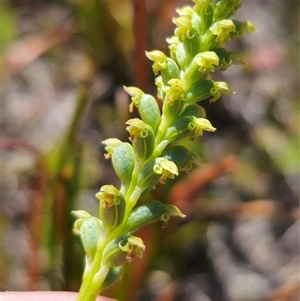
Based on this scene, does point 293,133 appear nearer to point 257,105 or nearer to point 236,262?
point 257,105

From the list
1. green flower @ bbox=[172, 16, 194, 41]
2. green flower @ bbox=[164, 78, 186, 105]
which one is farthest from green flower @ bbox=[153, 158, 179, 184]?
green flower @ bbox=[172, 16, 194, 41]

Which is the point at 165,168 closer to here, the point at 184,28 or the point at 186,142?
the point at 184,28

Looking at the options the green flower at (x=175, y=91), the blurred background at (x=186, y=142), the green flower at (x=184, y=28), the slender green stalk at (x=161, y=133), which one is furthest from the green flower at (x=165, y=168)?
the blurred background at (x=186, y=142)

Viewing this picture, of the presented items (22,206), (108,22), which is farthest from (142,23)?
(22,206)

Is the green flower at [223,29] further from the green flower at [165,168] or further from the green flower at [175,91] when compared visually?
the green flower at [165,168]

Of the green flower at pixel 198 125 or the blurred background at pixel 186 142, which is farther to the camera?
the blurred background at pixel 186 142
